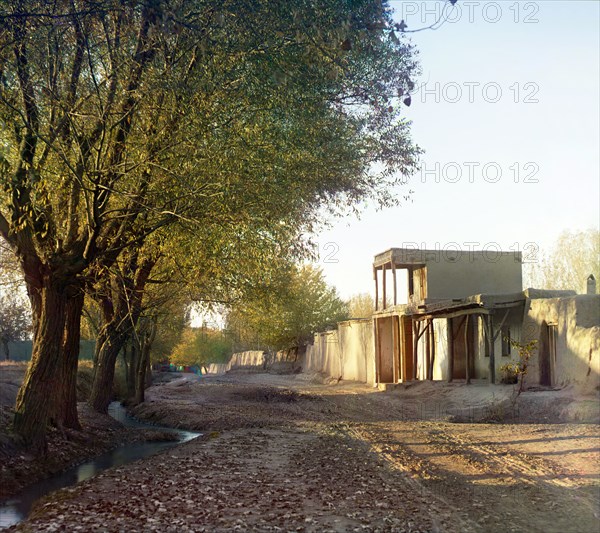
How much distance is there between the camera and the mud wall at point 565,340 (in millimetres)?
20562

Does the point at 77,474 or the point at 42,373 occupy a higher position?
the point at 42,373

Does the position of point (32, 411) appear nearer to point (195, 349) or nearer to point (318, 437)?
point (318, 437)

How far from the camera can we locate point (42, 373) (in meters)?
14.6

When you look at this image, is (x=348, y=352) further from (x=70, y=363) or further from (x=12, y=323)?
(x=12, y=323)

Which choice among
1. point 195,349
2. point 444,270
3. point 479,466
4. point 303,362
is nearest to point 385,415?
point 479,466

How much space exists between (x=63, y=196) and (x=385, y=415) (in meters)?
12.1

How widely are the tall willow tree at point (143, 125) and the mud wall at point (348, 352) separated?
2345 centimetres

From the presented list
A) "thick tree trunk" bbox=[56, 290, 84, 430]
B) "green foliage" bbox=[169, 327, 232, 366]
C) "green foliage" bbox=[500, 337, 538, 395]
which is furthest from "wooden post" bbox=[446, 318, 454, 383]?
"green foliage" bbox=[169, 327, 232, 366]

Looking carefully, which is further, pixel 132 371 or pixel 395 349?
pixel 395 349

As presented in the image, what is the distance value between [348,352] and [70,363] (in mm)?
25503

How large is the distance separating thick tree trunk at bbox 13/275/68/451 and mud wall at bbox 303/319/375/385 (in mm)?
23949

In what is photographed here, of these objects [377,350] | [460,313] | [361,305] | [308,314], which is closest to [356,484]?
[460,313]

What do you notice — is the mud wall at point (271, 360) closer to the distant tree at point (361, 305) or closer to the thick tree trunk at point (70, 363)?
the distant tree at point (361, 305)

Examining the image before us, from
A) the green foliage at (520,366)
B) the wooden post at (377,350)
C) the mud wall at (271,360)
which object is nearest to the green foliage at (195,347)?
the mud wall at (271,360)
